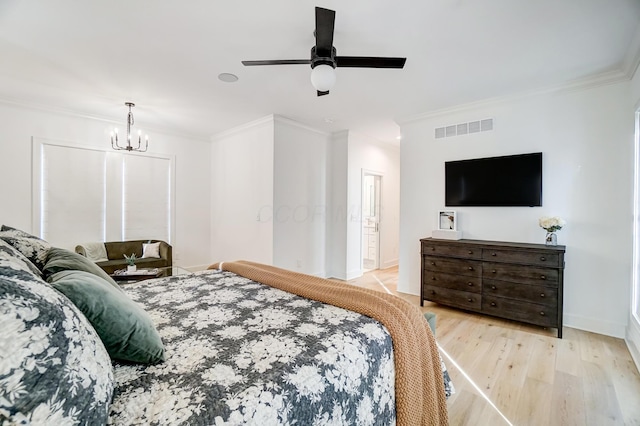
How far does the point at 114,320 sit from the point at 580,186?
161 inches

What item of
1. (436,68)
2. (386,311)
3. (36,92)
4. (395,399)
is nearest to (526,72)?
(436,68)

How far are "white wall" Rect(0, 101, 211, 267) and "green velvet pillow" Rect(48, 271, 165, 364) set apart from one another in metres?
4.15

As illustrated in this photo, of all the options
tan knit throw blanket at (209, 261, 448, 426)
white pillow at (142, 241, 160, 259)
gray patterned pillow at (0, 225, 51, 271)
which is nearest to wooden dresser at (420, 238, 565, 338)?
tan knit throw blanket at (209, 261, 448, 426)

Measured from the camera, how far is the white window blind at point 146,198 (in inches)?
189

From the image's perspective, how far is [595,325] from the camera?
2.97 metres

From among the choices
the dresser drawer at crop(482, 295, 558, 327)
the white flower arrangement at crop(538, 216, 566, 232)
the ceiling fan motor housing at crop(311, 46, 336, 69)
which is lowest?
the dresser drawer at crop(482, 295, 558, 327)

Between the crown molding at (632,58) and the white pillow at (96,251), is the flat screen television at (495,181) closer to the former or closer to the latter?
the crown molding at (632,58)

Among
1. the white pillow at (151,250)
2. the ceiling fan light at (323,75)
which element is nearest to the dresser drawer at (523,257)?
the ceiling fan light at (323,75)

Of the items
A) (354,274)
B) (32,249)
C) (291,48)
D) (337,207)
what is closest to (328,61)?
(291,48)

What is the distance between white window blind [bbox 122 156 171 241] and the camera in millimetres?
4809

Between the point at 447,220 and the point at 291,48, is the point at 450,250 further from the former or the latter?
the point at 291,48

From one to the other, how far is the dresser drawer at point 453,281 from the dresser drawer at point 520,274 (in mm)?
143

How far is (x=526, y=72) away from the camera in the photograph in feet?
9.50

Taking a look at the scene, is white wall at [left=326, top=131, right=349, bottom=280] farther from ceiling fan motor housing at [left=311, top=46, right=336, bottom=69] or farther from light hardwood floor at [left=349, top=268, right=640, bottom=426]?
ceiling fan motor housing at [left=311, top=46, right=336, bottom=69]
